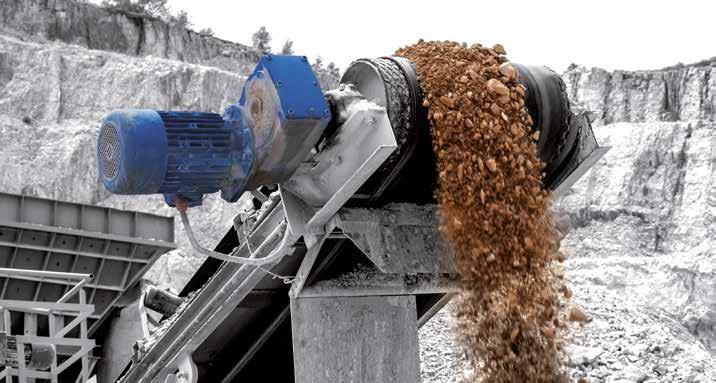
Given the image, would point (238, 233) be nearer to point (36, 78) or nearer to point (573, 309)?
point (573, 309)

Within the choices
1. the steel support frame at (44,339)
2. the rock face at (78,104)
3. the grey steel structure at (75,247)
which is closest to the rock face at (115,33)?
the rock face at (78,104)

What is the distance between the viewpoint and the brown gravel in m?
3.76

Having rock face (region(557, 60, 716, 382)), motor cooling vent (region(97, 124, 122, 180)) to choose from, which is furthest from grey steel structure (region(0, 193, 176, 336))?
rock face (region(557, 60, 716, 382))

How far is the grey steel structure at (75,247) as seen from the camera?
8016 mm

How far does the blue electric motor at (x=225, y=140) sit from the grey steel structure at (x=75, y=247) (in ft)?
14.6

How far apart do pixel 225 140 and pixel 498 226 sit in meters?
1.21

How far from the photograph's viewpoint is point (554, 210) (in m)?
4.18

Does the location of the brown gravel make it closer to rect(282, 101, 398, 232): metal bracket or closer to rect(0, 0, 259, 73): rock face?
rect(282, 101, 398, 232): metal bracket

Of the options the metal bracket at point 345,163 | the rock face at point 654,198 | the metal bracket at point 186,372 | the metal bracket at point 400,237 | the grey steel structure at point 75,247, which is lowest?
the rock face at point 654,198

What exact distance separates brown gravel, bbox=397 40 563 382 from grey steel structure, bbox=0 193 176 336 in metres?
4.91

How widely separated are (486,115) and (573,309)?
3.10ft

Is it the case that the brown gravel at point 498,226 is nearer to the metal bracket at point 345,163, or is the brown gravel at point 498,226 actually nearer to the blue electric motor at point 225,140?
the metal bracket at point 345,163

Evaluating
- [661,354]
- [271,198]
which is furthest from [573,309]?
[661,354]

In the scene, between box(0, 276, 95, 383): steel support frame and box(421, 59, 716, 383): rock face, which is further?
box(421, 59, 716, 383): rock face
